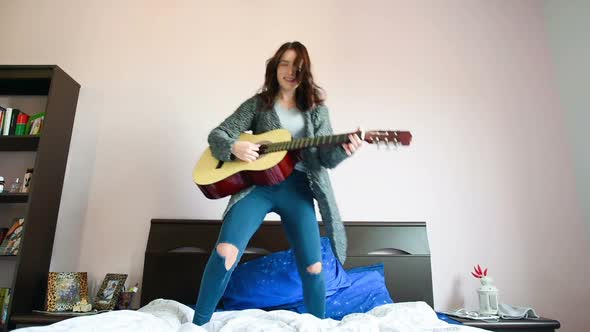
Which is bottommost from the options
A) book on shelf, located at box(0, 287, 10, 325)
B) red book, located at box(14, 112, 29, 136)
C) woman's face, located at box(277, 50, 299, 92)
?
book on shelf, located at box(0, 287, 10, 325)

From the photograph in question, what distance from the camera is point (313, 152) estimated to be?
4.87ft

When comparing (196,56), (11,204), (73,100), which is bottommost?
(11,204)

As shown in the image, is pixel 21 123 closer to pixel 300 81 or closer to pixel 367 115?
pixel 300 81

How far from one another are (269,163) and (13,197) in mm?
1491

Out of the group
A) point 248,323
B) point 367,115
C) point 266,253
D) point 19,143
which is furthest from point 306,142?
point 19,143

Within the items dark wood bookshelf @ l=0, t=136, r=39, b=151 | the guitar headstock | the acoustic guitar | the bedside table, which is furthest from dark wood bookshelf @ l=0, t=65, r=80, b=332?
the bedside table

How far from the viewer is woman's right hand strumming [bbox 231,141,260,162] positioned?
142 centimetres

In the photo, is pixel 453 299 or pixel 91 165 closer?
pixel 453 299

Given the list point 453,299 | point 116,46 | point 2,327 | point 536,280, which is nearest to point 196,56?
point 116,46

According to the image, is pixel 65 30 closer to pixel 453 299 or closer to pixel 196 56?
pixel 196 56

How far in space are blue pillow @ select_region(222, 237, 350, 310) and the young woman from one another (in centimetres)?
30

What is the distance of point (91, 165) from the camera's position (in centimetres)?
231

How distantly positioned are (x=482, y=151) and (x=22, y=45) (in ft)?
9.19

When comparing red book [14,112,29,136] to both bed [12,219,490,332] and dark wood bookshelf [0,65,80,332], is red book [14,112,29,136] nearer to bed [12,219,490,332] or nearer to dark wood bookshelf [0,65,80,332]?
dark wood bookshelf [0,65,80,332]
